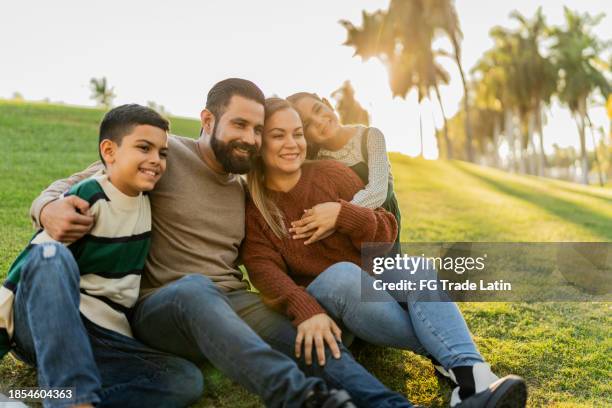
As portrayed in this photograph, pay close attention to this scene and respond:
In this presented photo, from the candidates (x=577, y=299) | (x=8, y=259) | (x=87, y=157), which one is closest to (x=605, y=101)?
(x=87, y=157)

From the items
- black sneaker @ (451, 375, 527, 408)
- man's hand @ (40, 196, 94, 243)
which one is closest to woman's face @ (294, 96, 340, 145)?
man's hand @ (40, 196, 94, 243)

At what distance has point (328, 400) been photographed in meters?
2.24

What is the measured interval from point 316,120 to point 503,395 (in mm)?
2166

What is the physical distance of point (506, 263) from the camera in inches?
277

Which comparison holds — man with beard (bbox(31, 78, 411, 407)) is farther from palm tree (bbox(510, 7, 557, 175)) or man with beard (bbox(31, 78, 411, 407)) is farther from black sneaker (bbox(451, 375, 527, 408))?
palm tree (bbox(510, 7, 557, 175))

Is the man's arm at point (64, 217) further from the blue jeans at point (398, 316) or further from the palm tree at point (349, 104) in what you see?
the palm tree at point (349, 104)

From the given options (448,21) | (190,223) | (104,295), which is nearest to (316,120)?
(190,223)

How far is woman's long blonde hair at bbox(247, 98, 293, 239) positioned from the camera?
3.27m

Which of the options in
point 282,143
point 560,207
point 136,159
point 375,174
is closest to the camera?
point 136,159

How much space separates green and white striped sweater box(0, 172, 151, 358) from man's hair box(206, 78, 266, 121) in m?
0.72

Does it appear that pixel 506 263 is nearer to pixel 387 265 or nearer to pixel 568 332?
pixel 568 332

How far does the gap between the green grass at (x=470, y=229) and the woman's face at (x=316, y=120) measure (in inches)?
56.4

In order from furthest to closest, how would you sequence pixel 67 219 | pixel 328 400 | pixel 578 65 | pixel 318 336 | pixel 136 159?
pixel 578 65 → pixel 136 159 → pixel 318 336 → pixel 67 219 → pixel 328 400

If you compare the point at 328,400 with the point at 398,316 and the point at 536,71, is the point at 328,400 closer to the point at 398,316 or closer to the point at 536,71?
the point at 398,316
